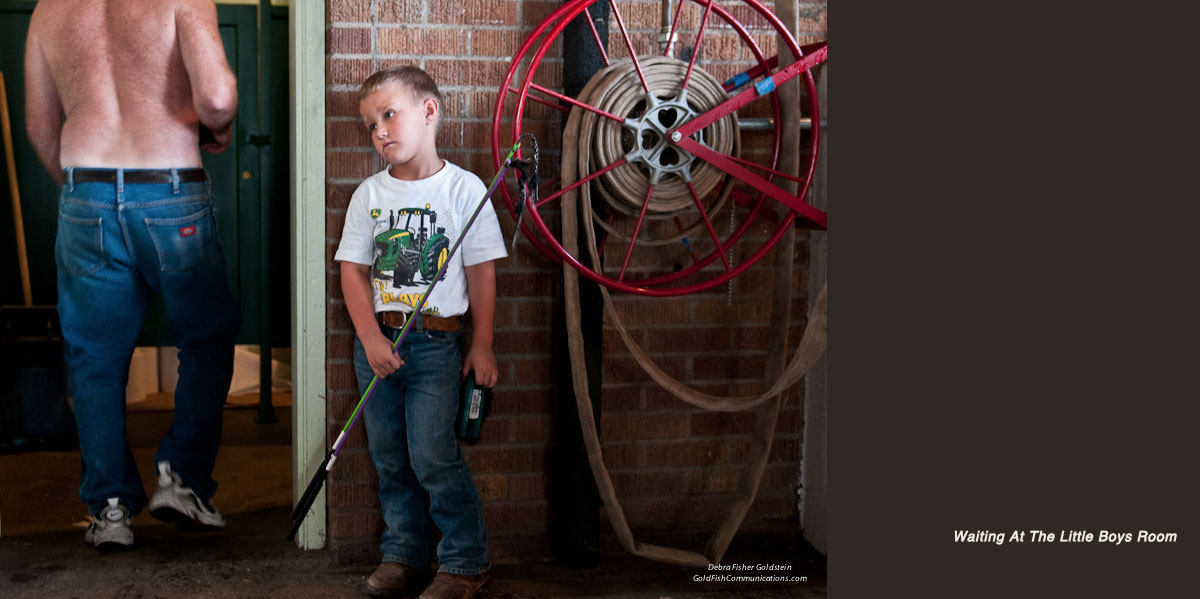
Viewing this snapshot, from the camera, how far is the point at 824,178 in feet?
9.43

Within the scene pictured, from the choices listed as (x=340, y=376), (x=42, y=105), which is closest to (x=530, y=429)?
(x=340, y=376)

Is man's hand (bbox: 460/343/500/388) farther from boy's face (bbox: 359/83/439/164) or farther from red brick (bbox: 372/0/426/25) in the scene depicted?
red brick (bbox: 372/0/426/25)

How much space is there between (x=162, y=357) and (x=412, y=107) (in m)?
1.30

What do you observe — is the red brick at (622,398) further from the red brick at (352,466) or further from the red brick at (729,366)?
the red brick at (352,466)

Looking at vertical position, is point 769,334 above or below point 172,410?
above

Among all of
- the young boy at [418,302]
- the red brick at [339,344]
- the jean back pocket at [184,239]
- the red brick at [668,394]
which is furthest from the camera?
the red brick at [668,394]

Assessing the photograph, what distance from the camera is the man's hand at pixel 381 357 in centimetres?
249

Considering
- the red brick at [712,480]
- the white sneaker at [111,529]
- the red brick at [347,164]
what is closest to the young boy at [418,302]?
the red brick at [347,164]

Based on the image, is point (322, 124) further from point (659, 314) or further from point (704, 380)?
point (704, 380)

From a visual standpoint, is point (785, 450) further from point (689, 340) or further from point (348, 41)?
point (348, 41)

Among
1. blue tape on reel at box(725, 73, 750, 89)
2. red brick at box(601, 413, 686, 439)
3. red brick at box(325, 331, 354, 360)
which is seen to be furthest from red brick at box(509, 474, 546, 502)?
blue tape on reel at box(725, 73, 750, 89)

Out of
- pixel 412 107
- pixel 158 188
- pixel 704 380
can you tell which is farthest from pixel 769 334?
pixel 158 188

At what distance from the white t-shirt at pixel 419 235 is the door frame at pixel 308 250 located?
21 cm

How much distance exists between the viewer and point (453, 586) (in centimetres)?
256
